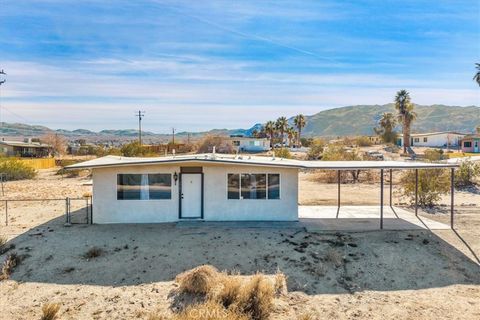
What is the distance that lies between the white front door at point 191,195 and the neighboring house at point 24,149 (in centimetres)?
5843

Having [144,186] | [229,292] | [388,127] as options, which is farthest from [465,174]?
[388,127]

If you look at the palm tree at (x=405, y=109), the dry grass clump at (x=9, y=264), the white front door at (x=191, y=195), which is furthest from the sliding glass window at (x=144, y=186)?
the palm tree at (x=405, y=109)

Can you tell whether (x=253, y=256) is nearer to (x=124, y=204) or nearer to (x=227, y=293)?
(x=227, y=293)

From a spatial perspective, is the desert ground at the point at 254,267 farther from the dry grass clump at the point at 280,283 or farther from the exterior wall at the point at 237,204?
the exterior wall at the point at 237,204

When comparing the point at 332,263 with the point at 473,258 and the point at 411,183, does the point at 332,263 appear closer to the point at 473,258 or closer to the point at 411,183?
the point at 473,258

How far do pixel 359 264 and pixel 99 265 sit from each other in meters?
8.06

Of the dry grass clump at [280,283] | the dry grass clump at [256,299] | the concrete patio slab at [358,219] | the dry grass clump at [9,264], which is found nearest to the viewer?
the dry grass clump at [256,299]

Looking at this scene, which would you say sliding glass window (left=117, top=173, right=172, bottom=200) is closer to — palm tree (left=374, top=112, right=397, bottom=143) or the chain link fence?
the chain link fence

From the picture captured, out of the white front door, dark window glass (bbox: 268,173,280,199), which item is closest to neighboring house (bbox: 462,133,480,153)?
dark window glass (bbox: 268,173,280,199)

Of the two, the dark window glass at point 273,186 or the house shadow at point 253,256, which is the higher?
the dark window glass at point 273,186

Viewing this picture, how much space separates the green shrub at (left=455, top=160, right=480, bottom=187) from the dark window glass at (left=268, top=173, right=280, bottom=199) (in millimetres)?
17774

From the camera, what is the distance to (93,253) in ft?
40.8

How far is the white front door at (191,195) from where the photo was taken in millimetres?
15891

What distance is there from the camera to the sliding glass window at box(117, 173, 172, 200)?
1573 centimetres
